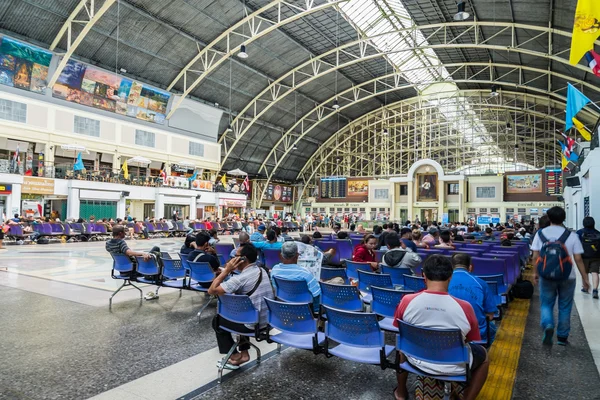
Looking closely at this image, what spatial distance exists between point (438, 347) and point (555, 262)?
2.70 metres

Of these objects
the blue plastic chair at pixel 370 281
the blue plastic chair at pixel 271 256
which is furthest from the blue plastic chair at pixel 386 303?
the blue plastic chair at pixel 271 256

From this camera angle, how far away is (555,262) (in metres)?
4.30

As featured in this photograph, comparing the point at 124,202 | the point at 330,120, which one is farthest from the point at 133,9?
the point at 330,120

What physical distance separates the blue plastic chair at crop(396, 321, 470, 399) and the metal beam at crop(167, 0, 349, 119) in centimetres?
2179

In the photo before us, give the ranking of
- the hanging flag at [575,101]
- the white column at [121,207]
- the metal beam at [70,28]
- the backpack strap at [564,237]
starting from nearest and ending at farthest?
the backpack strap at [564,237] < the hanging flag at [575,101] < the metal beam at [70,28] < the white column at [121,207]

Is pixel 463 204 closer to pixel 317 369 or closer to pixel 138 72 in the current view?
pixel 138 72

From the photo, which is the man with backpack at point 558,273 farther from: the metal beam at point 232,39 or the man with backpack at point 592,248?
the metal beam at point 232,39

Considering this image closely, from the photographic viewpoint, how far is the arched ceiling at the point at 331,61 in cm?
2189

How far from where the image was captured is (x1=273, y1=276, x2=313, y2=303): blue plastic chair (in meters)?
4.09

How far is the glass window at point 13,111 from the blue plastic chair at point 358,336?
25563mm

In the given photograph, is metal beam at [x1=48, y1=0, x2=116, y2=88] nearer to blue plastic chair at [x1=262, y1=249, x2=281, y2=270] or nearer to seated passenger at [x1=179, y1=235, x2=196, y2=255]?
seated passenger at [x1=179, y1=235, x2=196, y2=255]

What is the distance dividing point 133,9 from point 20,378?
73.8ft

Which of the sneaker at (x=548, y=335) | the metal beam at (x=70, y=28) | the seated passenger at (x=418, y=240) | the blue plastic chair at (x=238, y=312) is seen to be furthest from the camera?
the metal beam at (x=70, y=28)

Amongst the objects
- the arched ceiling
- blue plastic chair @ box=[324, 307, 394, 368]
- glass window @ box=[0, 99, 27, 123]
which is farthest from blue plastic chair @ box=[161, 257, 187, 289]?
glass window @ box=[0, 99, 27, 123]
